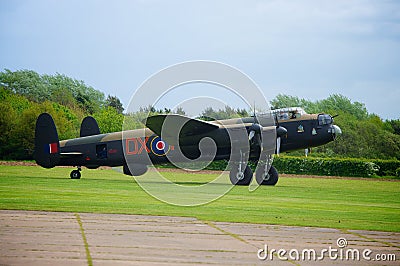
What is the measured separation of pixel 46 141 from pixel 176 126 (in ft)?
28.4

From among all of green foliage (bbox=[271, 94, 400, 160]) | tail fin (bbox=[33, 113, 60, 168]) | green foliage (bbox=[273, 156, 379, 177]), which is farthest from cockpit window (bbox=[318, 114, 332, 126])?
green foliage (bbox=[271, 94, 400, 160])

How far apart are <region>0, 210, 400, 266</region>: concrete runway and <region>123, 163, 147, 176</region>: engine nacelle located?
1865 cm

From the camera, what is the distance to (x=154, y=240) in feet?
39.1

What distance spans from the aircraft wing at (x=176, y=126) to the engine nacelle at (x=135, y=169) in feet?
12.6

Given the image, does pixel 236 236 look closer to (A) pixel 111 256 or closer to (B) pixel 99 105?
(A) pixel 111 256

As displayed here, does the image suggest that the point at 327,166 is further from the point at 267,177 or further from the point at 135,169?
the point at 135,169

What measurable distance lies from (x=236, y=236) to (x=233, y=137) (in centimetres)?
1752

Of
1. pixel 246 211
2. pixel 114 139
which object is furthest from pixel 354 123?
pixel 246 211

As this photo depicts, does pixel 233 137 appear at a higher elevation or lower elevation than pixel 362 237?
higher

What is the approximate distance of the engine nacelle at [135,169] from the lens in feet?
113

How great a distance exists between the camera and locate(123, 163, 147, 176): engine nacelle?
34.3m

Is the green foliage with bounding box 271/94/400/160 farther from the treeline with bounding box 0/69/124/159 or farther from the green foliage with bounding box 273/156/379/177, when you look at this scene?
the treeline with bounding box 0/69/124/159

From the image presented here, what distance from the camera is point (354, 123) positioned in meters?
73.1

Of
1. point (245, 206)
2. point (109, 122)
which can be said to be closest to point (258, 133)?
point (245, 206)
